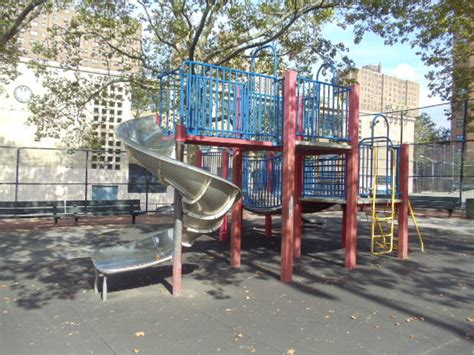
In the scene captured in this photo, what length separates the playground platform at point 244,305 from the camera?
427 cm

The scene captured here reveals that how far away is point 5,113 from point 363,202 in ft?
81.3

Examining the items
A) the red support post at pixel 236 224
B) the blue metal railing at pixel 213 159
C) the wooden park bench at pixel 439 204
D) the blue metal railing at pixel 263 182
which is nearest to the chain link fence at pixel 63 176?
the blue metal railing at pixel 213 159

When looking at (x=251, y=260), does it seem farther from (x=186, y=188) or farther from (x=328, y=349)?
(x=328, y=349)

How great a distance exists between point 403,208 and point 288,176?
3.53 m

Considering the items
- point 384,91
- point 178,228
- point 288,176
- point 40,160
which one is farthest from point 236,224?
point 384,91

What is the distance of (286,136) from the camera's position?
7.06 metres

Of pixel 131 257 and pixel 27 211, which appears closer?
pixel 131 257

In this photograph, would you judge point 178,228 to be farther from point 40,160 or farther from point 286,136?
point 40,160

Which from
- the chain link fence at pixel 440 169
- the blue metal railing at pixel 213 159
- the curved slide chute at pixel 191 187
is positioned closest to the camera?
the curved slide chute at pixel 191 187

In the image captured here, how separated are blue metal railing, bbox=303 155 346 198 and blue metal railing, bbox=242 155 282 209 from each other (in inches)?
46.3

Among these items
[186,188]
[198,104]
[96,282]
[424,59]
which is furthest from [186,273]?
[424,59]

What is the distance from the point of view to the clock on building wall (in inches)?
1030

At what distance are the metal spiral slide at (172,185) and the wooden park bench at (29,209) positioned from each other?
7.28m

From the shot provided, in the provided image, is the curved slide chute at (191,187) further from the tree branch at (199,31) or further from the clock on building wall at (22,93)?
the clock on building wall at (22,93)
